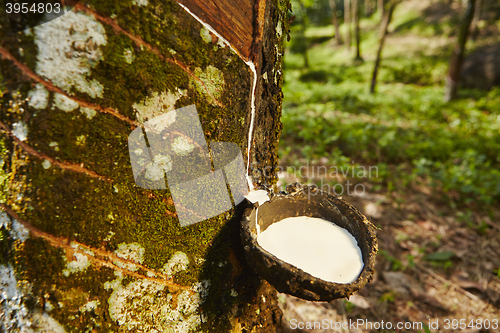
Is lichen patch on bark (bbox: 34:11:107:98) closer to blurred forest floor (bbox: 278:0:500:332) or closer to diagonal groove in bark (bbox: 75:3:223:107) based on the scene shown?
diagonal groove in bark (bbox: 75:3:223:107)

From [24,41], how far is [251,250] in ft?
3.15

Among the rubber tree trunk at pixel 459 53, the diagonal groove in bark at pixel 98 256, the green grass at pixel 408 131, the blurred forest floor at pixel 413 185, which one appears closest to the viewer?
the diagonal groove in bark at pixel 98 256

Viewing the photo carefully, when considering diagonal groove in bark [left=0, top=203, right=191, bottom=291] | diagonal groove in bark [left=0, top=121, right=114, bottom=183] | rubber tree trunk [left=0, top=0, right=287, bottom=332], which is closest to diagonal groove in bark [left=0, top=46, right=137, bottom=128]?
rubber tree trunk [left=0, top=0, right=287, bottom=332]

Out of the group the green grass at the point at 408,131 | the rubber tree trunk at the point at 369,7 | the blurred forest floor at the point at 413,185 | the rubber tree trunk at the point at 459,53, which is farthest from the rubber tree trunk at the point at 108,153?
the rubber tree trunk at the point at 369,7

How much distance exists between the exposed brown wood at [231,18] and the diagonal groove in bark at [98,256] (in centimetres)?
88

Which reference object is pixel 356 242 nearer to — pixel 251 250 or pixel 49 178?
pixel 251 250

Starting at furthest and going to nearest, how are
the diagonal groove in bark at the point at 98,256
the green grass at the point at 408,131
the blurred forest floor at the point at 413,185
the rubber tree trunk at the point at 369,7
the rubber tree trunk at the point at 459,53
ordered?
1. the rubber tree trunk at the point at 369,7
2. the rubber tree trunk at the point at 459,53
3. the green grass at the point at 408,131
4. the blurred forest floor at the point at 413,185
5. the diagonal groove in bark at the point at 98,256

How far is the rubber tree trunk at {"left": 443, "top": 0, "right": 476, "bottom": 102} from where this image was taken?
5.88m

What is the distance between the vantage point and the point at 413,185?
356cm

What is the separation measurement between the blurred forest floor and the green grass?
0.02 m

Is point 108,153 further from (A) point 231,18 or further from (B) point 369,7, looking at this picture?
(B) point 369,7

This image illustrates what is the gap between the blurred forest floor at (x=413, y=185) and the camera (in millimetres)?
2172

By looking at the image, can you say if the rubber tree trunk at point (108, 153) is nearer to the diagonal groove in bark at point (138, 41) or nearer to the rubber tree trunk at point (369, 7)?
the diagonal groove in bark at point (138, 41)

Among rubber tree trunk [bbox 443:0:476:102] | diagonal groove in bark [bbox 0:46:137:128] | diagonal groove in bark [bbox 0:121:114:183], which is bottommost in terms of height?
rubber tree trunk [bbox 443:0:476:102]
